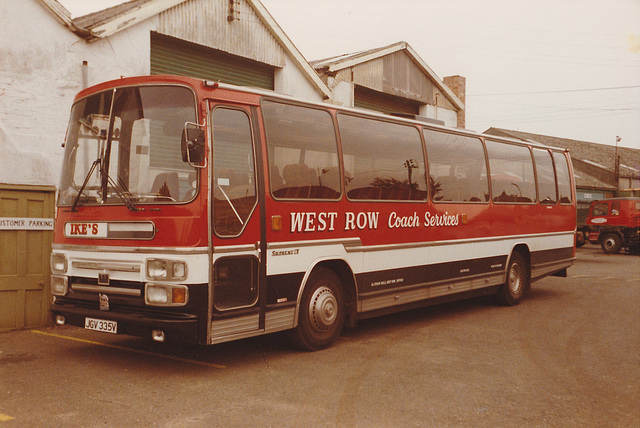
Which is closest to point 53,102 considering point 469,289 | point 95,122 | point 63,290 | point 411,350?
point 95,122

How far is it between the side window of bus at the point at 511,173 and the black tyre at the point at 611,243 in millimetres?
16398

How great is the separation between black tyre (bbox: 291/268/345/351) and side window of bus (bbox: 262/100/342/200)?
1.00 metres

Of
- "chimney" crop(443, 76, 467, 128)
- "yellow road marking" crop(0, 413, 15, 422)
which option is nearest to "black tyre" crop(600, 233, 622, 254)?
"chimney" crop(443, 76, 467, 128)

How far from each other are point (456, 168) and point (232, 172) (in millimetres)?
4756

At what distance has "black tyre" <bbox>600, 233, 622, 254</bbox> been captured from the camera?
→ 88.2 ft

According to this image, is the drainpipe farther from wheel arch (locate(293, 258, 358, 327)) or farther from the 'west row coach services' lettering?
wheel arch (locate(293, 258, 358, 327))

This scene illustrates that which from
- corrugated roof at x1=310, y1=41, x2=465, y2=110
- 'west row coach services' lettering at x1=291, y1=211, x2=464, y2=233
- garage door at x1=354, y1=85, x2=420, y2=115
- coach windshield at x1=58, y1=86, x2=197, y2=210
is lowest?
'west row coach services' lettering at x1=291, y1=211, x2=464, y2=233

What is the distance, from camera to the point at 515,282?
1209cm

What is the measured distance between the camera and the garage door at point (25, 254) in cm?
870

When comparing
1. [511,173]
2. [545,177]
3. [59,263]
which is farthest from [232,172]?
[545,177]

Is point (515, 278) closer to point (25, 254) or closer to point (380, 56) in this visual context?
point (25, 254)

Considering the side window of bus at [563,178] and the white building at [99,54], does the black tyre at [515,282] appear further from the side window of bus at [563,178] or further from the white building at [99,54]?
the white building at [99,54]

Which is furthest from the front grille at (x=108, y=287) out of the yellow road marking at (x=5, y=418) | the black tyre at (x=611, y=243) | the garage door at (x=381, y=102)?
the black tyre at (x=611, y=243)

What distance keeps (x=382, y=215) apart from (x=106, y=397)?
4.37 meters
